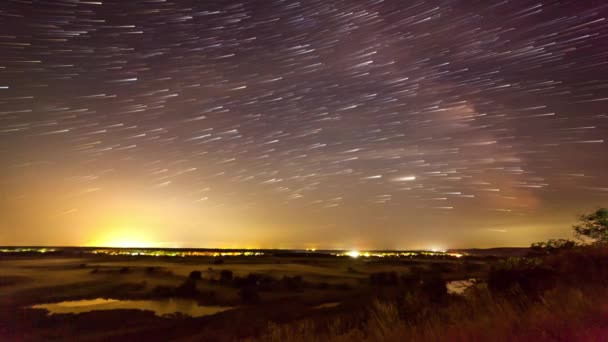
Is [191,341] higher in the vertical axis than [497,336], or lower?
lower

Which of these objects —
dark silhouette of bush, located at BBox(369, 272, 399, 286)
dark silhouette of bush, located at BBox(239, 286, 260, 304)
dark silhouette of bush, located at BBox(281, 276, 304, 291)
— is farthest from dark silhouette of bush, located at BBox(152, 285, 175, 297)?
dark silhouette of bush, located at BBox(369, 272, 399, 286)

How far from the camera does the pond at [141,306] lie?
79.8 ft

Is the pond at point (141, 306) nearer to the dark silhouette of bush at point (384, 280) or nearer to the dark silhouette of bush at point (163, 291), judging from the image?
the dark silhouette of bush at point (163, 291)

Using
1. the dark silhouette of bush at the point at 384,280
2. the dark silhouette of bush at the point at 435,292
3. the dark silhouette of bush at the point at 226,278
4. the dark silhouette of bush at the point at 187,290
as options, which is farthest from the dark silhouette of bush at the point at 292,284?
the dark silhouette of bush at the point at 435,292

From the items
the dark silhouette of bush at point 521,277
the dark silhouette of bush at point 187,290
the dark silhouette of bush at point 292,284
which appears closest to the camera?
the dark silhouette of bush at point 521,277

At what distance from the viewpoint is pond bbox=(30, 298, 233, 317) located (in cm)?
2431

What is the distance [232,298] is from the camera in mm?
29328

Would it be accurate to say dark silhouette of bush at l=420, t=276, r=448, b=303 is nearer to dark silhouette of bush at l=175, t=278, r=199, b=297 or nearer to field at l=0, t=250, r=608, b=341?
field at l=0, t=250, r=608, b=341

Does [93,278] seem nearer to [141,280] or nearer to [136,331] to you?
[141,280]

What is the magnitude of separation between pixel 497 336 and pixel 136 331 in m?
16.4

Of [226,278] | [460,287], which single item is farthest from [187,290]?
[460,287]

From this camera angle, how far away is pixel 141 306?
25953 millimetres

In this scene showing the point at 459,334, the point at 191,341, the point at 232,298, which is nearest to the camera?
the point at 459,334

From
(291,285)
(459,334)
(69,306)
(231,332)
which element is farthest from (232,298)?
(459,334)
